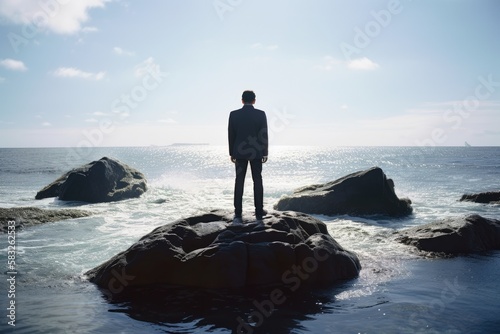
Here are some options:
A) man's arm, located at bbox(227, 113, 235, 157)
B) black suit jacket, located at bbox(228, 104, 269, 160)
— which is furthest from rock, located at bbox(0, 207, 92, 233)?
black suit jacket, located at bbox(228, 104, 269, 160)

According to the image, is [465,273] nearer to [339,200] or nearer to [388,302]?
[388,302]

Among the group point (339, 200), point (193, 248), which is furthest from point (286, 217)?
point (339, 200)

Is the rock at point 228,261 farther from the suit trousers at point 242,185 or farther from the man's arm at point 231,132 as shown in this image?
the man's arm at point 231,132

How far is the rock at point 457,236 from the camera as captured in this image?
879 cm

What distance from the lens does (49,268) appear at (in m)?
7.80

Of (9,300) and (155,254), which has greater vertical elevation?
(155,254)

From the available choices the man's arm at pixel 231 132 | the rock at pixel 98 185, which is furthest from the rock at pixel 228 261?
the rock at pixel 98 185

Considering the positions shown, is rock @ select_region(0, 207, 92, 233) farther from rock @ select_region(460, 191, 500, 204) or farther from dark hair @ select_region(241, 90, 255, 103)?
rock @ select_region(460, 191, 500, 204)

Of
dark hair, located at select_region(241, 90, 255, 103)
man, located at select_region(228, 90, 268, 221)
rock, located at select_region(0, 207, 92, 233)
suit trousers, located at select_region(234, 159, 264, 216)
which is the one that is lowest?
rock, located at select_region(0, 207, 92, 233)

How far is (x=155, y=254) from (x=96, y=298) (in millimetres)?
1155

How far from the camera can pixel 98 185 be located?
21.2 m

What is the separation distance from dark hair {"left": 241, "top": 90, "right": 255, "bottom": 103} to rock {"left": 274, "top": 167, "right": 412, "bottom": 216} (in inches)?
341

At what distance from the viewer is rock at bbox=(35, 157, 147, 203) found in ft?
68.2

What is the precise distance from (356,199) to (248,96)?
9246 mm
